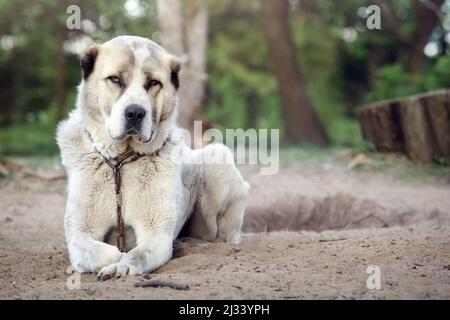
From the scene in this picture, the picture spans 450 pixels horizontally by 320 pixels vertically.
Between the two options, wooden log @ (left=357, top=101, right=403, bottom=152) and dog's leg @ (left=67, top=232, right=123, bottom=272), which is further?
wooden log @ (left=357, top=101, right=403, bottom=152)

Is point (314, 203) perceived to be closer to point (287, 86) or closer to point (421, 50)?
point (287, 86)

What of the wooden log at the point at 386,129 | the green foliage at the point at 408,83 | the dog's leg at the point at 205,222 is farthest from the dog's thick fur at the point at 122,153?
the green foliage at the point at 408,83

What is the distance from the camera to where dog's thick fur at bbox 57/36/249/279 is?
4406 millimetres

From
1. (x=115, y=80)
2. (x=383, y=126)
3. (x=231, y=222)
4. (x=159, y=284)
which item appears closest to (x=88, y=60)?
(x=115, y=80)

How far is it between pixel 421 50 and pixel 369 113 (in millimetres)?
10136

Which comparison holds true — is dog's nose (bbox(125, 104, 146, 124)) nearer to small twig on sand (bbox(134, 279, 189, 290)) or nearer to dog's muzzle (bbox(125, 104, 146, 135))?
dog's muzzle (bbox(125, 104, 146, 135))

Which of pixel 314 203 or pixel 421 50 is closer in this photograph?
pixel 314 203

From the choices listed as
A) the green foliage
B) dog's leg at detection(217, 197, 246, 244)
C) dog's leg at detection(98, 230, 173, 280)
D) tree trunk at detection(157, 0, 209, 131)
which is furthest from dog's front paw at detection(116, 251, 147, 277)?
the green foliage

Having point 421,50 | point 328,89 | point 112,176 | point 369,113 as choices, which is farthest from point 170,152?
point 328,89

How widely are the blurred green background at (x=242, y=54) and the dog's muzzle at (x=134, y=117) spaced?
38.9ft

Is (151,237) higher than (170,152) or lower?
lower

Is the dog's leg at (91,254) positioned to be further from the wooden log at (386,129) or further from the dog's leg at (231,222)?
the wooden log at (386,129)

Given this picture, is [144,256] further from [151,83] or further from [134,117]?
[151,83]

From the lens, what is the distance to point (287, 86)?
1634 cm
